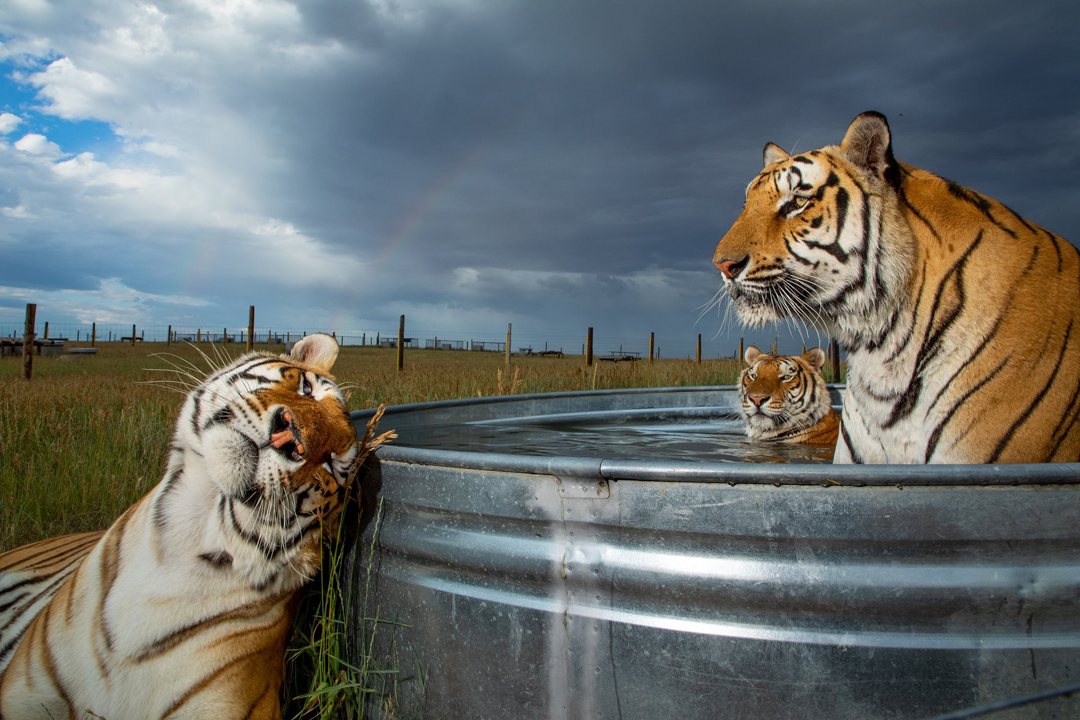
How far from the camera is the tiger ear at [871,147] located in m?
2.27

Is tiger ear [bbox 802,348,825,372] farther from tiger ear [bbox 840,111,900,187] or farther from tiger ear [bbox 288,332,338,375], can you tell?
tiger ear [bbox 288,332,338,375]

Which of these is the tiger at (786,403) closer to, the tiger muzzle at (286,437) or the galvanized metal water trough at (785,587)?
the galvanized metal water trough at (785,587)

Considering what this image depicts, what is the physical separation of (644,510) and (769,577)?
0.28 meters

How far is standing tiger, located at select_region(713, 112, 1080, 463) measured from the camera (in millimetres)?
2088

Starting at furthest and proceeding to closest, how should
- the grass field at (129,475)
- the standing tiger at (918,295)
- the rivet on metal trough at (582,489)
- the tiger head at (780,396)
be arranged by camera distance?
the tiger head at (780,396), the standing tiger at (918,295), the grass field at (129,475), the rivet on metal trough at (582,489)

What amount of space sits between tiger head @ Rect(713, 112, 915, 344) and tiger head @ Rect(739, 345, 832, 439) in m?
2.16

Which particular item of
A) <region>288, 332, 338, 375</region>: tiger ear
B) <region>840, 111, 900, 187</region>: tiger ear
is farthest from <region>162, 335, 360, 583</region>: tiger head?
<region>840, 111, 900, 187</region>: tiger ear

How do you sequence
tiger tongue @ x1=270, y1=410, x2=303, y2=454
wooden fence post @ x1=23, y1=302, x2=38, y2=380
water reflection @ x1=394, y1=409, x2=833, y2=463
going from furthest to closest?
wooden fence post @ x1=23, y1=302, x2=38, y2=380, water reflection @ x1=394, y1=409, x2=833, y2=463, tiger tongue @ x1=270, y1=410, x2=303, y2=454

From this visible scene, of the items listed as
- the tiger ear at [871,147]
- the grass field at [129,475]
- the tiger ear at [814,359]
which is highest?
the tiger ear at [871,147]

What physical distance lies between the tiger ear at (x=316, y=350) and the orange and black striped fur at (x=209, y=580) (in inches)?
14.3

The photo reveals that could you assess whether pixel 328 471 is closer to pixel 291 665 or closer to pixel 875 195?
pixel 291 665

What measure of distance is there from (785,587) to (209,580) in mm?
1473

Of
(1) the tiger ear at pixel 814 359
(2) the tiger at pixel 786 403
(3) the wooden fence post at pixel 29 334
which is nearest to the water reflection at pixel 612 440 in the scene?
(2) the tiger at pixel 786 403

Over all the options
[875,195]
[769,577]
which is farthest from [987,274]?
[769,577]
